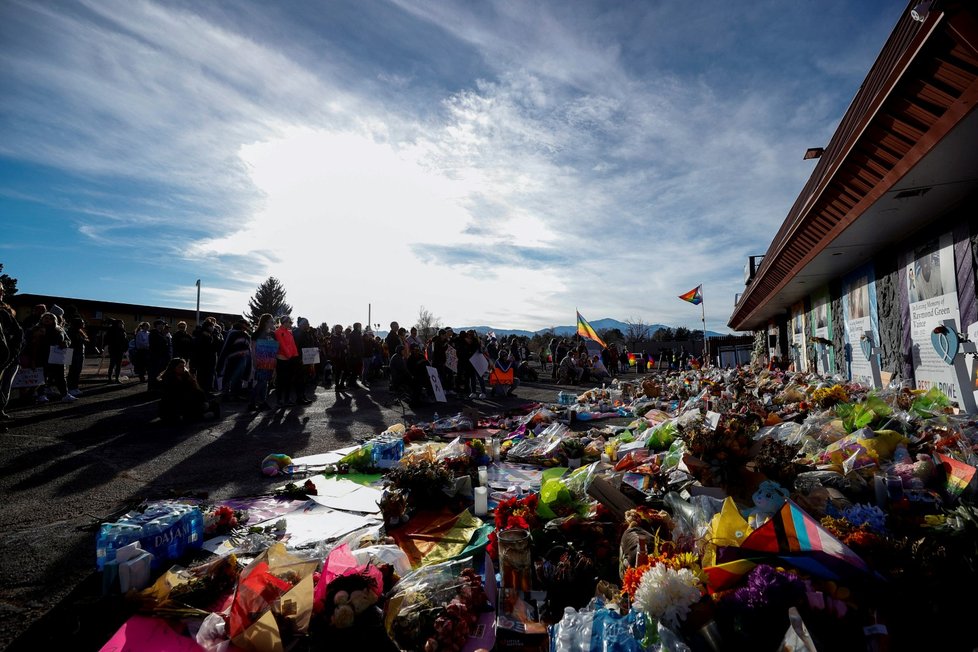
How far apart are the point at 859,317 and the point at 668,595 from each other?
8.62 meters

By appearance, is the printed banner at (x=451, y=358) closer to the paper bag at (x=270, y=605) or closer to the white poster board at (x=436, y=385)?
the white poster board at (x=436, y=385)

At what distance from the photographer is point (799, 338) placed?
1368 centimetres

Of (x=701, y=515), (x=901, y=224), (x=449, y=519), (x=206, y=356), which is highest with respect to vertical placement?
(x=901, y=224)

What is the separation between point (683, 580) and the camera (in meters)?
1.87

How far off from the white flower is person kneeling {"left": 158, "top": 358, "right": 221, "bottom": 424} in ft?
25.1

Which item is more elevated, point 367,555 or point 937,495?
point 937,495

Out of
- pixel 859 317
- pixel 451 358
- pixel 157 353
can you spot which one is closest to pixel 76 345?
pixel 157 353

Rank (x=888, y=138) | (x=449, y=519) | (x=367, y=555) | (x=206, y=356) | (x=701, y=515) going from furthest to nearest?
(x=206, y=356) → (x=449, y=519) → (x=888, y=138) → (x=367, y=555) → (x=701, y=515)

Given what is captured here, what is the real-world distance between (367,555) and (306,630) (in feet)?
2.19

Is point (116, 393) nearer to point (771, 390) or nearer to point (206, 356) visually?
point (206, 356)

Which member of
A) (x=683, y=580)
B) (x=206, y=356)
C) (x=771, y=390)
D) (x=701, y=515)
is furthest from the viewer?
(x=206, y=356)

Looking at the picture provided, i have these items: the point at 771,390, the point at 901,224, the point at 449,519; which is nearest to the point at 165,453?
the point at 449,519

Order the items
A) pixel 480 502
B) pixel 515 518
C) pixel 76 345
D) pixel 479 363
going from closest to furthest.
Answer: pixel 515 518
pixel 480 502
pixel 76 345
pixel 479 363

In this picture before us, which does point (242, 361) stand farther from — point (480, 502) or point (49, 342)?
point (480, 502)
